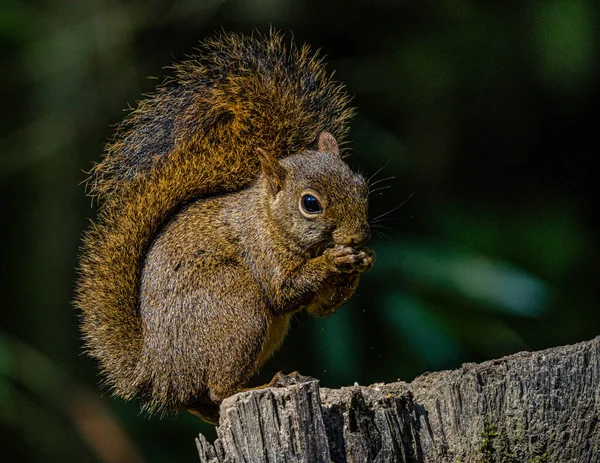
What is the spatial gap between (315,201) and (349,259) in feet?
0.45

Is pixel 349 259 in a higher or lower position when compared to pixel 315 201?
lower

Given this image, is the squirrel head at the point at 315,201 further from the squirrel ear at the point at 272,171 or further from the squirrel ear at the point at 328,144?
the squirrel ear at the point at 328,144

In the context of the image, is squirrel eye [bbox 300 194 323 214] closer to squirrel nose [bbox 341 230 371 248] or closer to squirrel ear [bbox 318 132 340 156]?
squirrel nose [bbox 341 230 371 248]

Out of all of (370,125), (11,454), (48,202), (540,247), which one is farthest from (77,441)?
(540,247)

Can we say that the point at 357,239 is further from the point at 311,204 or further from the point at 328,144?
the point at 328,144

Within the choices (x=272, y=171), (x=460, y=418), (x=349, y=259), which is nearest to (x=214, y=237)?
(x=272, y=171)

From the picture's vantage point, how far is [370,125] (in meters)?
3.27

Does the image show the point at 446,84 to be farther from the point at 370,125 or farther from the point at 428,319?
the point at 428,319

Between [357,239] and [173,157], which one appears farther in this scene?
[173,157]

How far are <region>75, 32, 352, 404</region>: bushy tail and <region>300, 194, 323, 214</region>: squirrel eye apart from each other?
0.79ft

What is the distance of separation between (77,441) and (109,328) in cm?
114

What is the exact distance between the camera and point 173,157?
87.9 inches

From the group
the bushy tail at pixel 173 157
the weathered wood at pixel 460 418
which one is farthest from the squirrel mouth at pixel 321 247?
the weathered wood at pixel 460 418

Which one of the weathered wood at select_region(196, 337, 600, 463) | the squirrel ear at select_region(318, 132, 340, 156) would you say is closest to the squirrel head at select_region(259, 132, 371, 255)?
the squirrel ear at select_region(318, 132, 340, 156)
